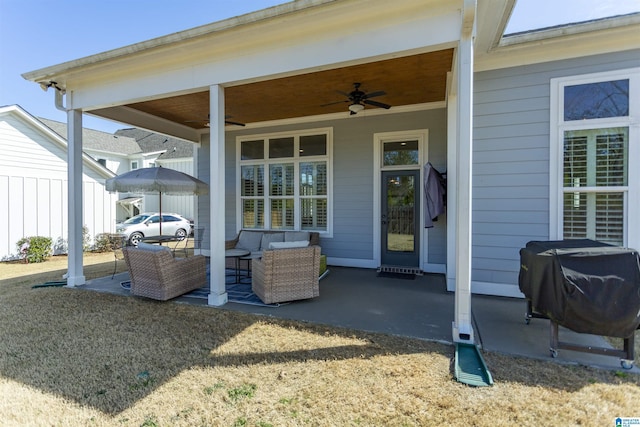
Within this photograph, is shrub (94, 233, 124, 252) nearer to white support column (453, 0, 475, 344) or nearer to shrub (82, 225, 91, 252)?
shrub (82, 225, 91, 252)

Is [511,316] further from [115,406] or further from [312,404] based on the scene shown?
[115,406]

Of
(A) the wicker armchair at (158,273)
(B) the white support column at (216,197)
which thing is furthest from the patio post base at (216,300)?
(A) the wicker armchair at (158,273)

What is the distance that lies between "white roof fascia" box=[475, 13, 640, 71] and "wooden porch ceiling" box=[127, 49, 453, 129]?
76 cm

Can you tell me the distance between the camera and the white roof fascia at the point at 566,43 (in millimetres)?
3781

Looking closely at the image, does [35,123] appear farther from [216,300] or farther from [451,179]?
[451,179]

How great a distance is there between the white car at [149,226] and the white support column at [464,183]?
36.8 ft

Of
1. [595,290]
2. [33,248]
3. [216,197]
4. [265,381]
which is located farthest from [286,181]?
[33,248]

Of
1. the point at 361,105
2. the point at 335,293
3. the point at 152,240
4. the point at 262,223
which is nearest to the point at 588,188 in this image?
the point at 361,105

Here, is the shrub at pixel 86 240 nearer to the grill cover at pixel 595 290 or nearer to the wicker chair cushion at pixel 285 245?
the wicker chair cushion at pixel 285 245

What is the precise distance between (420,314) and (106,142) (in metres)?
21.3

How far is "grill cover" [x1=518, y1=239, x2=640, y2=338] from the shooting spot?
99.7 inches

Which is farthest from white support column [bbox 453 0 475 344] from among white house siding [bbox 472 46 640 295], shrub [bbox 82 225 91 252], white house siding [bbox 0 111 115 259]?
shrub [bbox 82 225 91 252]

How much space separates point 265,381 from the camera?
247 cm

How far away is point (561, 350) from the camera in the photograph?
2953 mm
